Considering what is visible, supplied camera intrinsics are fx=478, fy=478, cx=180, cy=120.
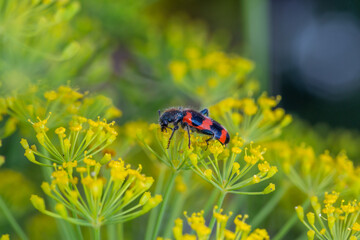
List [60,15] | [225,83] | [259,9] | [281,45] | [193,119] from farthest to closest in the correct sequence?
[281,45]
[259,9]
[225,83]
[60,15]
[193,119]

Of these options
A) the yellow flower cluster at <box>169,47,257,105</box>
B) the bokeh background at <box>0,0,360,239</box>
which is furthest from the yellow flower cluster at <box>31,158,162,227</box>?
the yellow flower cluster at <box>169,47,257,105</box>

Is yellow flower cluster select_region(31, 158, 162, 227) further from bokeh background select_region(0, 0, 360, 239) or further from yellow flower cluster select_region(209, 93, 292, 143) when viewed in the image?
yellow flower cluster select_region(209, 93, 292, 143)

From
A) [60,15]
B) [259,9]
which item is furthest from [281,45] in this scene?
[60,15]

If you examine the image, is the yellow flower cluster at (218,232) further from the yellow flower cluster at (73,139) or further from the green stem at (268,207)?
the green stem at (268,207)

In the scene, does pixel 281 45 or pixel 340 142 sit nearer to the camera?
pixel 340 142

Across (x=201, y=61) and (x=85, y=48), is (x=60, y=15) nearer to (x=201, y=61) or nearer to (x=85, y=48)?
(x=85, y=48)

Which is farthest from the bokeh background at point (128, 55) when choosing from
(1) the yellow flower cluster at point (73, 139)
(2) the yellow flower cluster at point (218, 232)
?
(2) the yellow flower cluster at point (218, 232)
